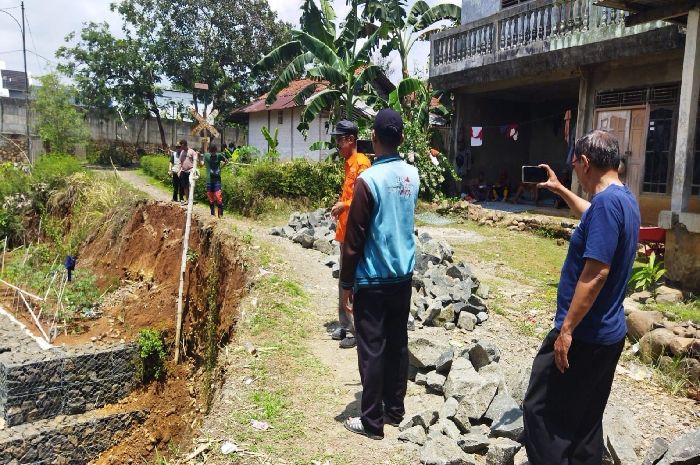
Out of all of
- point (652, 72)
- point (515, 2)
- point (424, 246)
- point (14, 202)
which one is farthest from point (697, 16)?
point (14, 202)

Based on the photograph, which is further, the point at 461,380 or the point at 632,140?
the point at 632,140

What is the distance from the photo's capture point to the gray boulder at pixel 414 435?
138 inches

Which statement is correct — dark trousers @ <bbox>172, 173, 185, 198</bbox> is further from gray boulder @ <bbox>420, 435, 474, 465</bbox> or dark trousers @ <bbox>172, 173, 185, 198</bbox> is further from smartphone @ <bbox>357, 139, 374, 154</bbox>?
gray boulder @ <bbox>420, 435, 474, 465</bbox>

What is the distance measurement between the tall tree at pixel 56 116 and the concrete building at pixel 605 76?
60.6 ft

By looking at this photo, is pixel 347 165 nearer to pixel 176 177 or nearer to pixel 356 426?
pixel 356 426

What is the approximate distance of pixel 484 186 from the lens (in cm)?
1558

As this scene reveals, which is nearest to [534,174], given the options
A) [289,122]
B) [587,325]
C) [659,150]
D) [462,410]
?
[587,325]

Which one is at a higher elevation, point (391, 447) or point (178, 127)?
point (178, 127)

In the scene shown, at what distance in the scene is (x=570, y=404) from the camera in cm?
272

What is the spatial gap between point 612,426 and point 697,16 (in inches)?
274

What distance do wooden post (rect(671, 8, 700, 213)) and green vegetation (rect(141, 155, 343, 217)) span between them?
863cm

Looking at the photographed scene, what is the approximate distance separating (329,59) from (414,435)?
1224cm

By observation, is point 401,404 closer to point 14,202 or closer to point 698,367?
point 698,367

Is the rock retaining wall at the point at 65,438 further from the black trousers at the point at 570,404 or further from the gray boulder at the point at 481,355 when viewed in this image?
the black trousers at the point at 570,404
